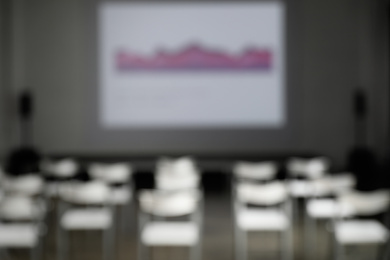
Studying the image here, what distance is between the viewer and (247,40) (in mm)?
11328

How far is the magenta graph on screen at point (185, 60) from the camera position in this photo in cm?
1136

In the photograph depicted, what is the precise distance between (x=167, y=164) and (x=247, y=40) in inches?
147

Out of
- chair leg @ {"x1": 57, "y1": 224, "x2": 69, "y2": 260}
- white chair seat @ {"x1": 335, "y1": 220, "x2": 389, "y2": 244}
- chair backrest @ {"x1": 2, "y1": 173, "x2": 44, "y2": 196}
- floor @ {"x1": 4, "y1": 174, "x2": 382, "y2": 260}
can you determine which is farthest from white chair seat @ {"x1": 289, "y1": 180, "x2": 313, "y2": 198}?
chair backrest @ {"x1": 2, "y1": 173, "x2": 44, "y2": 196}

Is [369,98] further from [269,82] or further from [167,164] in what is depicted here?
[167,164]

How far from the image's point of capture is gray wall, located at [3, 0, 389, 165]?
1153cm

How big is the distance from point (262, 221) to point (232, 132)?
5905 mm

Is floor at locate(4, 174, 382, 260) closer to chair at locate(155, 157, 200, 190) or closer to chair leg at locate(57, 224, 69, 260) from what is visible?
chair leg at locate(57, 224, 69, 260)

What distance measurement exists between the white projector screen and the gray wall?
30 centimetres

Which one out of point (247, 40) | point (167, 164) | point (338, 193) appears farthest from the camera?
point (247, 40)

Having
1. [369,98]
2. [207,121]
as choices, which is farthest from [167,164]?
[369,98]

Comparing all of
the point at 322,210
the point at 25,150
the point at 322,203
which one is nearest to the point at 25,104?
the point at 25,150

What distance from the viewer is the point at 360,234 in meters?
5.11

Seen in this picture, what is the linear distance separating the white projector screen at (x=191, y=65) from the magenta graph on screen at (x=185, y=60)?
19mm

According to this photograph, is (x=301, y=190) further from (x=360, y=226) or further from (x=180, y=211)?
(x=180, y=211)
